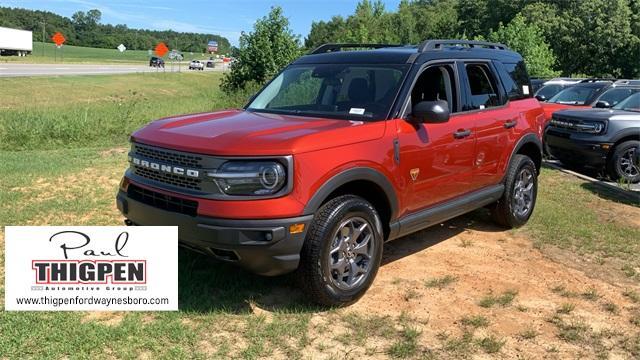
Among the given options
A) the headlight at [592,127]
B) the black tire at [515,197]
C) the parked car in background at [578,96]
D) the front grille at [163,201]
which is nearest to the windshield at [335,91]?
the front grille at [163,201]

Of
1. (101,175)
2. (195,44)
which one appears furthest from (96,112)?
(195,44)

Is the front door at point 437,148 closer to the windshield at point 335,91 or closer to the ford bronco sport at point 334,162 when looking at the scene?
the ford bronco sport at point 334,162

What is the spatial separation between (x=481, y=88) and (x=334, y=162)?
240 centimetres

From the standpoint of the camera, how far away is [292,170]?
3643mm

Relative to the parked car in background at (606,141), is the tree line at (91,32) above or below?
above

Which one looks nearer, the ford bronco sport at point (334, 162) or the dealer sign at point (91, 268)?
the ford bronco sport at point (334, 162)

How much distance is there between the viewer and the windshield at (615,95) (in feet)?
38.1

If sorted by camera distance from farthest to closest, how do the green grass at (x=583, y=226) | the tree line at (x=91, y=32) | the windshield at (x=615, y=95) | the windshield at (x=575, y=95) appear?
the tree line at (x=91, y=32) < the windshield at (x=575, y=95) < the windshield at (x=615, y=95) < the green grass at (x=583, y=226)

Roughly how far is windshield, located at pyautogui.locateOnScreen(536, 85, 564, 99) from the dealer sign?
13.2 metres

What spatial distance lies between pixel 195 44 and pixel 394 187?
163m

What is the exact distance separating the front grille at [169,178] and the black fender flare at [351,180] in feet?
2.55

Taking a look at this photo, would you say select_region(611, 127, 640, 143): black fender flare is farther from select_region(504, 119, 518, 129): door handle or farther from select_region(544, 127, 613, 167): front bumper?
select_region(504, 119, 518, 129): door handle

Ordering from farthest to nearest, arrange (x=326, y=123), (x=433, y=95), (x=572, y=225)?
(x=572, y=225) → (x=433, y=95) → (x=326, y=123)

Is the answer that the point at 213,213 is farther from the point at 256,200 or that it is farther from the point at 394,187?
the point at 394,187
